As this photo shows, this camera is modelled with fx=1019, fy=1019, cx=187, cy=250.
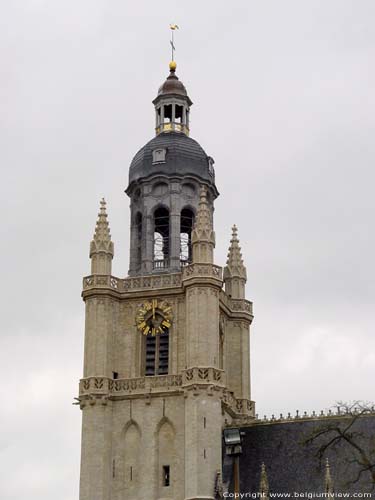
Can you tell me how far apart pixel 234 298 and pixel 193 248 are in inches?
263

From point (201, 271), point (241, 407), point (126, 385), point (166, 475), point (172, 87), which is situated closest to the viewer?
point (166, 475)

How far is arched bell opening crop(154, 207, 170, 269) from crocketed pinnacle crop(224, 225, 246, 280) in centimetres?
481

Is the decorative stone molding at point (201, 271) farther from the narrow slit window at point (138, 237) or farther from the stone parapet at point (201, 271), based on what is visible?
the narrow slit window at point (138, 237)

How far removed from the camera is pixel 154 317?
6034cm

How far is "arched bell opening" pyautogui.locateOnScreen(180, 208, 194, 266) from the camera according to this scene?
213 ft

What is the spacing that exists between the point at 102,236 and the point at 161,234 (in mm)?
4497

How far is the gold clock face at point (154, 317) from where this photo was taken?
60062 millimetres

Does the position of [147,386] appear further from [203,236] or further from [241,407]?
[203,236]

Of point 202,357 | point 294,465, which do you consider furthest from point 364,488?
point 202,357

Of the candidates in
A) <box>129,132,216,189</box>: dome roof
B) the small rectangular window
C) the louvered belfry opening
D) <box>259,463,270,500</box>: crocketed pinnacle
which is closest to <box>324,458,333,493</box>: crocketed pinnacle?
<box>259,463,270,500</box>: crocketed pinnacle

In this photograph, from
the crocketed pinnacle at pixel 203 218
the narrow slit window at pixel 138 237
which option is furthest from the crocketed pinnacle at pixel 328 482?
the narrow slit window at pixel 138 237

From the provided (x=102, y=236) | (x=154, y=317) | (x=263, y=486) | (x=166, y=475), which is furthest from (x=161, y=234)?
(x=263, y=486)

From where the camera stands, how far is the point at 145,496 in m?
55.8

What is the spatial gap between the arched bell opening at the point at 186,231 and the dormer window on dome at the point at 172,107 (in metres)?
6.54
